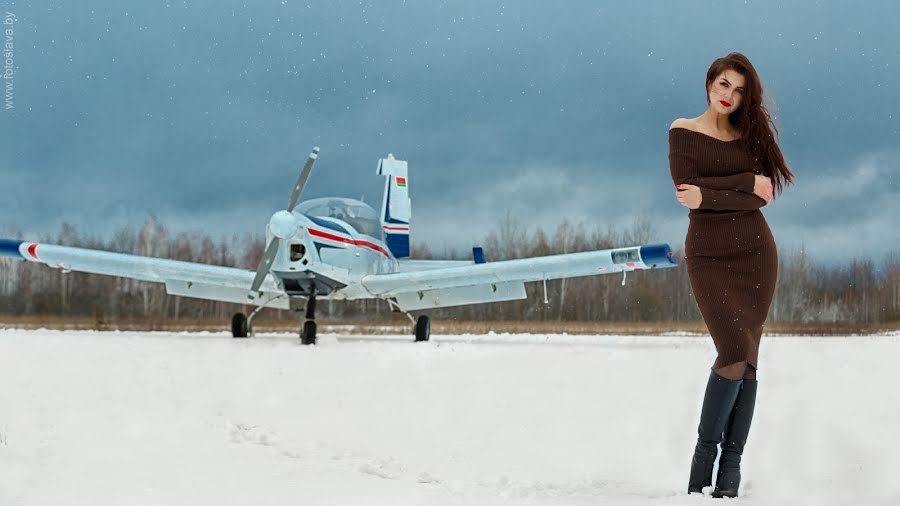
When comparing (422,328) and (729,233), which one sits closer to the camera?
(729,233)

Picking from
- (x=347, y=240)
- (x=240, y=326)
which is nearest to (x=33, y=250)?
(x=240, y=326)

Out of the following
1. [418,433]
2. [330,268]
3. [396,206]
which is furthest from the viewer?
[396,206]

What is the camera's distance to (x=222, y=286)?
17.3 meters

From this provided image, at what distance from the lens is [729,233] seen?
135 inches

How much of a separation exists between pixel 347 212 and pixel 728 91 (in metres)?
13.5

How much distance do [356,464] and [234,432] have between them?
1.15m

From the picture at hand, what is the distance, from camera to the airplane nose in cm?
1394

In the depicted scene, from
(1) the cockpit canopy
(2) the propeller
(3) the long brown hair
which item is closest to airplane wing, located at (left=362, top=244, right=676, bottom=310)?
(1) the cockpit canopy

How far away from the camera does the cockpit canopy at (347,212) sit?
632 inches

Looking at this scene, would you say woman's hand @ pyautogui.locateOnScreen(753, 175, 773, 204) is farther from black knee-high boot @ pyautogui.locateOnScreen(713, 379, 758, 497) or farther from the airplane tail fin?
the airplane tail fin

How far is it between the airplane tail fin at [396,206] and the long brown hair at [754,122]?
1644 cm

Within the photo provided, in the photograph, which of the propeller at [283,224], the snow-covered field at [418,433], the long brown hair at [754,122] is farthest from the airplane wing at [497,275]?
the long brown hair at [754,122]

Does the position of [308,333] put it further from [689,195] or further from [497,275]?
[689,195]

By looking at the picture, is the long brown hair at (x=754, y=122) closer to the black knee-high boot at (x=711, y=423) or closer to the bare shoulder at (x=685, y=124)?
the bare shoulder at (x=685, y=124)
